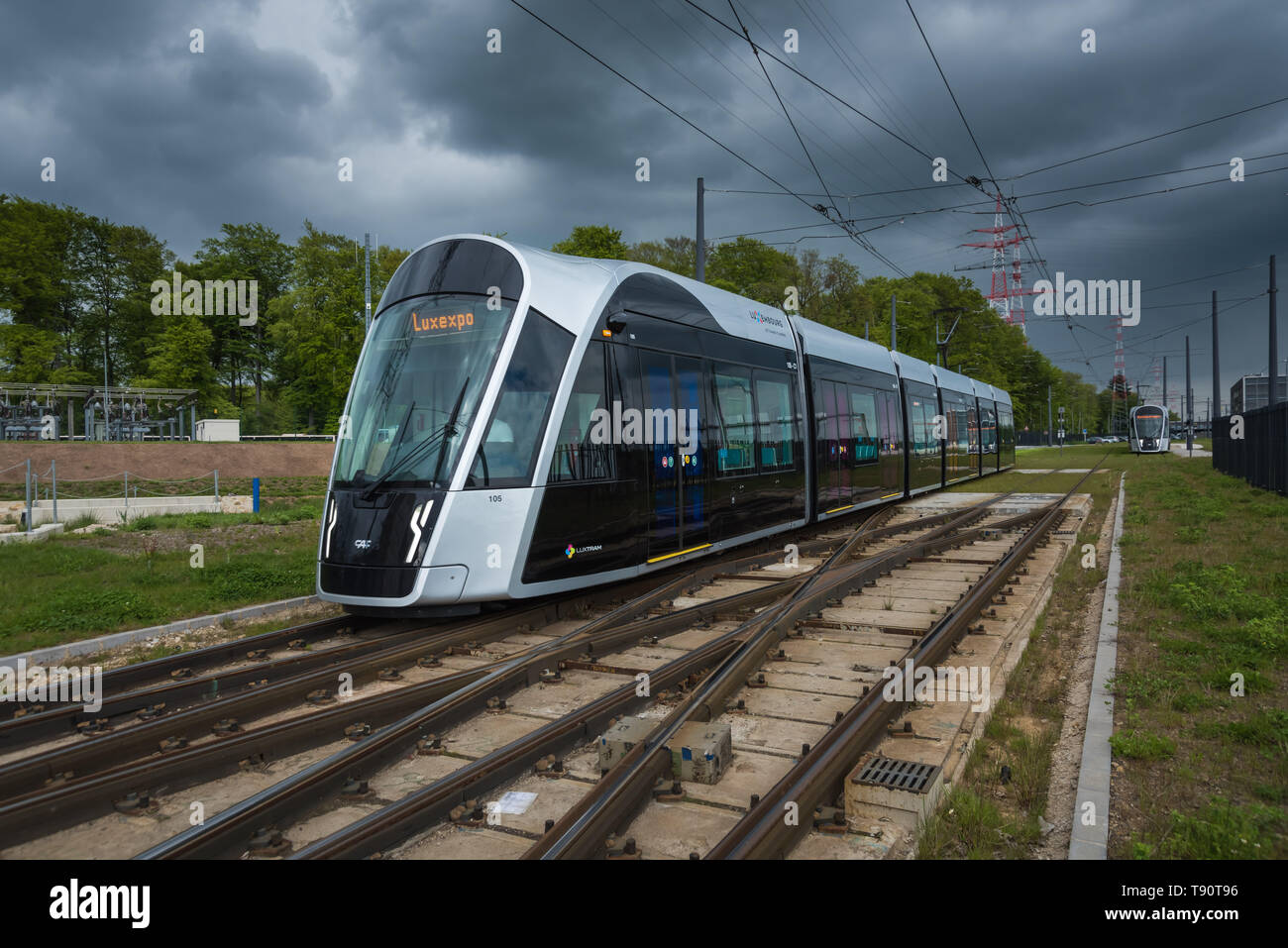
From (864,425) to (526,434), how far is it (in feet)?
34.6

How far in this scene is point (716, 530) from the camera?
1073 centimetres

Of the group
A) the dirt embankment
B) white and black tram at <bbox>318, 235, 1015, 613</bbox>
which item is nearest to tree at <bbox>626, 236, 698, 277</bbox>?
the dirt embankment

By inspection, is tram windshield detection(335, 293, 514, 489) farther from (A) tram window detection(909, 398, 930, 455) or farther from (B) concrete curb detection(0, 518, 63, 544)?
(A) tram window detection(909, 398, 930, 455)

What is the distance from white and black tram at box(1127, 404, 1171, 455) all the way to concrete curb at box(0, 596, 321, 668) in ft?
201

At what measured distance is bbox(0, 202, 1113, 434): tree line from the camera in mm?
46531

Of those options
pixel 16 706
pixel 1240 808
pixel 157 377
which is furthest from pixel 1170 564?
pixel 157 377

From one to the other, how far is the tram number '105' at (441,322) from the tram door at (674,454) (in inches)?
85.7

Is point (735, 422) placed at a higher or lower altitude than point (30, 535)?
higher

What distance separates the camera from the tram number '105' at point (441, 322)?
7.89 m

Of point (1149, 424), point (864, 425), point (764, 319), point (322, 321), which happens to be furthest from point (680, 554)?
point (1149, 424)

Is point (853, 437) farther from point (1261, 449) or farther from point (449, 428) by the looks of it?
point (1261, 449)

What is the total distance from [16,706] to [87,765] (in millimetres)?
1660

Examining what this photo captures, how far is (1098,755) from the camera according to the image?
4645 millimetres

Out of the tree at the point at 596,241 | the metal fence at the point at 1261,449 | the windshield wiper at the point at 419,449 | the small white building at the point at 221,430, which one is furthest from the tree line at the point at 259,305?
the windshield wiper at the point at 419,449
